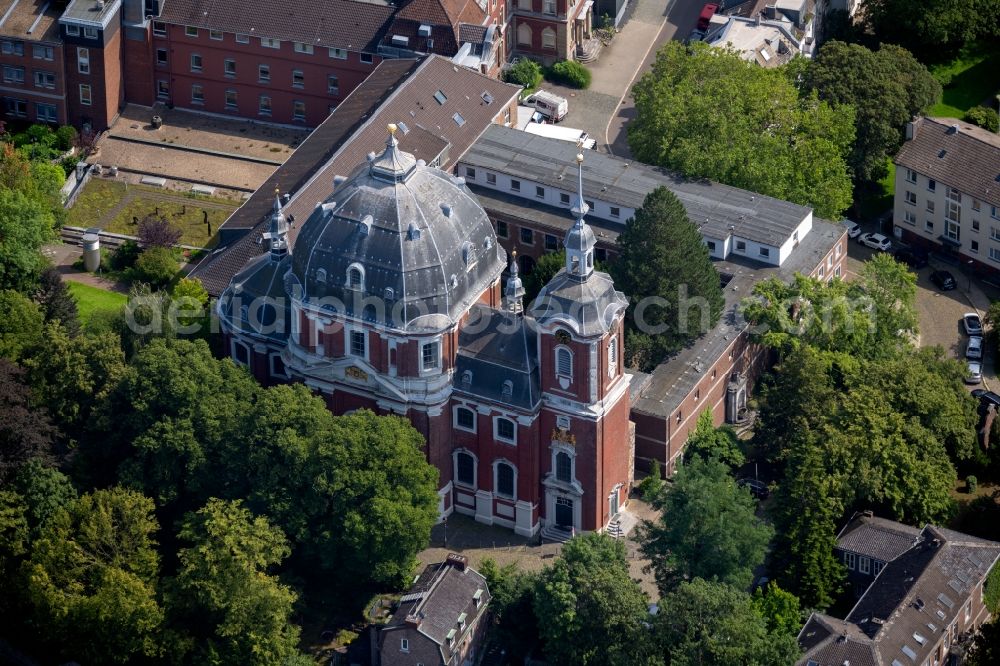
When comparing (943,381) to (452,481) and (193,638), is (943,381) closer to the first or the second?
(452,481)

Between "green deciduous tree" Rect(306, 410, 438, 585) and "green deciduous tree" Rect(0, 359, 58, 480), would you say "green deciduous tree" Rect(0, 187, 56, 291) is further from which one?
"green deciduous tree" Rect(306, 410, 438, 585)

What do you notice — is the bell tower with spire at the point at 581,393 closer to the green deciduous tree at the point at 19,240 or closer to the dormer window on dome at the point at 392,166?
the dormer window on dome at the point at 392,166

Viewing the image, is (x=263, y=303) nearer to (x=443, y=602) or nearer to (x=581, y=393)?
(x=581, y=393)

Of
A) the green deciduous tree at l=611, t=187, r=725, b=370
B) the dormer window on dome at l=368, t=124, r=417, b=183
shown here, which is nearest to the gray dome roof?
the dormer window on dome at l=368, t=124, r=417, b=183

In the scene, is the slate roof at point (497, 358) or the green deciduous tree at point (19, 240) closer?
the slate roof at point (497, 358)

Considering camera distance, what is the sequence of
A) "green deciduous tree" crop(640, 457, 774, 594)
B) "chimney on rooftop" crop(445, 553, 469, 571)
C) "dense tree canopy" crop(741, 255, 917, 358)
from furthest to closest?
1. "dense tree canopy" crop(741, 255, 917, 358)
2. "chimney on rooftop" crop(445, 553, 469, 571)
3. "green deciduous tree" crop(640, 457, 774, 594)

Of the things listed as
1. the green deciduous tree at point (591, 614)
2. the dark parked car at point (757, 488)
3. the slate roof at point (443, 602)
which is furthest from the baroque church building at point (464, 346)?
the green deciduous tree at point (591, 614)
